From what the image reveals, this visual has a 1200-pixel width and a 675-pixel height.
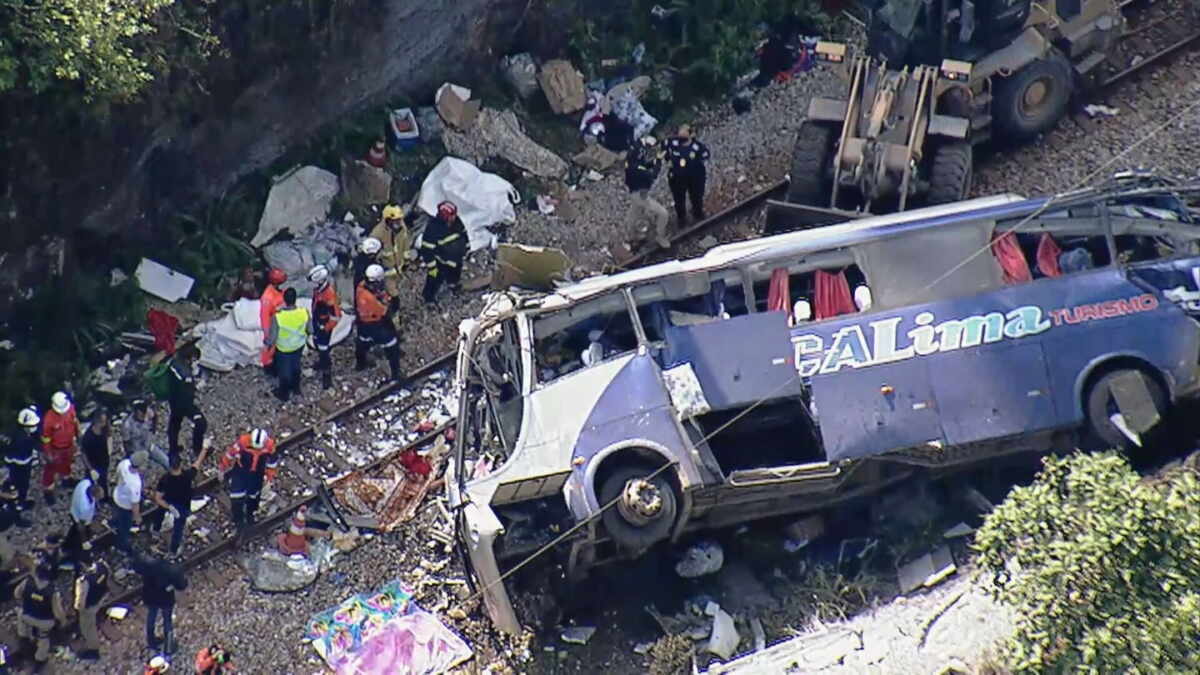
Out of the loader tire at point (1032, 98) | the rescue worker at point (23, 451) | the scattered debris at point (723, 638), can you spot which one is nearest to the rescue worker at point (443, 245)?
the rescue worker at point (23, 451)

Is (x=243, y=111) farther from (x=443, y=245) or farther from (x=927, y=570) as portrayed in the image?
(x=927, y=570)

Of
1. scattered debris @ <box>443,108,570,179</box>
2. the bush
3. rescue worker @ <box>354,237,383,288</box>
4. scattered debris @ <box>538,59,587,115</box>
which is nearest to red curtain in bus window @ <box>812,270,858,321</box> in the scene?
the bush

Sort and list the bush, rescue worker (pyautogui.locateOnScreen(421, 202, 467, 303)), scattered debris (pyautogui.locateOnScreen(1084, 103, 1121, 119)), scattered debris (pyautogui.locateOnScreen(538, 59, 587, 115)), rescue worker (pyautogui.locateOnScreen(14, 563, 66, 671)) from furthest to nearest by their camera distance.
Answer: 1. scattered debris (pyautogui.locateOnScreen(538, 59, 587, 115))
2. scattered debris (pyautogui.locateOnScreen(1084, 103, 1121, 119))
3. rescue worker (pyautogui.locateOnScreen(421, 202, 467, 303))
4. rescue worker (pyautogui.locateOnScreen(14, 563, 66, 671))
5. the bush

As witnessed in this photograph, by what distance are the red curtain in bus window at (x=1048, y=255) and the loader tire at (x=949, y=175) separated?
2.39 m

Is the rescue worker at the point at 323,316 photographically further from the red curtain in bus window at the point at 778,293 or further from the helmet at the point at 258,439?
the red curtain in bus window at the point at 778,293

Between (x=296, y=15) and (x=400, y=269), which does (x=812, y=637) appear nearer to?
(x=400, y=269)

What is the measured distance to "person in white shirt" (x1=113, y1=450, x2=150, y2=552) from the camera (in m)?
17.6

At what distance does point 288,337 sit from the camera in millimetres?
19031

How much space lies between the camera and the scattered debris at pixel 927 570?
1658cm

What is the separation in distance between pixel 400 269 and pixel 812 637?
6408 mm

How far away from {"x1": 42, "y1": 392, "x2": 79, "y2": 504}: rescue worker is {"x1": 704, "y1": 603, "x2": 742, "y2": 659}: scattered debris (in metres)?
5.71

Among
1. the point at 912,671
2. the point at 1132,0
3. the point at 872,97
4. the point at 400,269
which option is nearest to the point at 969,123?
the point at 872,97

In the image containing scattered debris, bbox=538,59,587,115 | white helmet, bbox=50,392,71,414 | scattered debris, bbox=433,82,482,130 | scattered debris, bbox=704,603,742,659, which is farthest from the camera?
scattered debris, bbox=538,59,587,115

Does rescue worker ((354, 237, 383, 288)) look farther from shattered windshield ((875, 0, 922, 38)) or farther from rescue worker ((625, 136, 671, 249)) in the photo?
shattered windshield ((875, 0, 922, 38))
